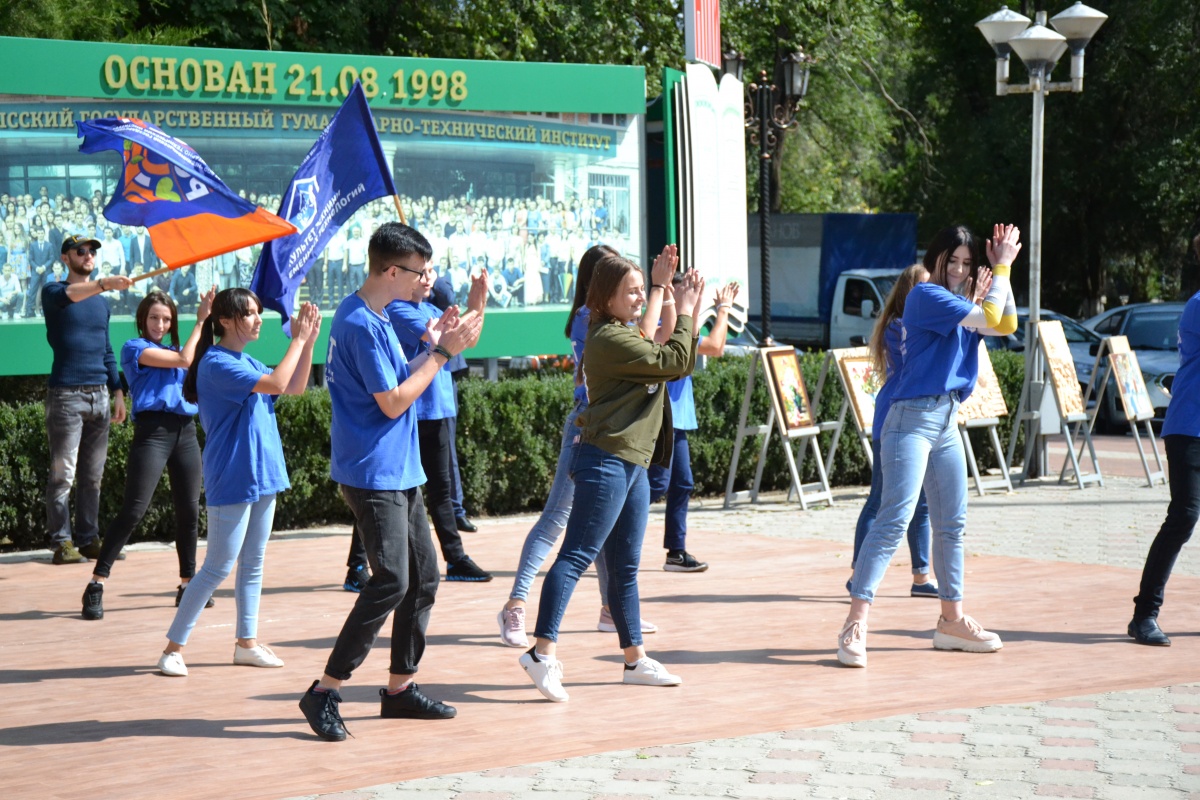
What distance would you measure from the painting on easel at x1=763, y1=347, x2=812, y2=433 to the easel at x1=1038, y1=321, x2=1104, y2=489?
279 cm

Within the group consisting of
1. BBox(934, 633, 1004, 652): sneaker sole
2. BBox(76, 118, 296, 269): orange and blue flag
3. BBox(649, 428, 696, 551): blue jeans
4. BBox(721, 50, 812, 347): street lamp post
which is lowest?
BBox(934, 633, 1004, 652): sneaker sole

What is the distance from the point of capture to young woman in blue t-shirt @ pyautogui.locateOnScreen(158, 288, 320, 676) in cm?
666

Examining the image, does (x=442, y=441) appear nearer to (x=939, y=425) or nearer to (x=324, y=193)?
(x=324, y=193)

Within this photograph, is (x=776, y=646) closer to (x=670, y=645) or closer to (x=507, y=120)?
(x=670, y=645)

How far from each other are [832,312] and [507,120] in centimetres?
1437

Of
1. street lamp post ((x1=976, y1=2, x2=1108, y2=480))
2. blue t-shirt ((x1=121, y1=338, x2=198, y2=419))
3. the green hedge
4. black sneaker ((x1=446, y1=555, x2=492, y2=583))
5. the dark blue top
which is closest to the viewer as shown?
blue t-shirt ((x1=121, y1=338, x2=198, y2=419))

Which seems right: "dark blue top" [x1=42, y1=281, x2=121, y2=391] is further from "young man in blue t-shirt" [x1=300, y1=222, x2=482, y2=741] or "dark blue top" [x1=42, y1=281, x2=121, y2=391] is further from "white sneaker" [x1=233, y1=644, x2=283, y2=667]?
"young man in blue t-shirt" [x1=300, y1=222, x2=482, y2=741]

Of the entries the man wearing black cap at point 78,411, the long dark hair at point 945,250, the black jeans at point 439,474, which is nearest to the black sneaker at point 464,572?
the black jeans at point 439,474

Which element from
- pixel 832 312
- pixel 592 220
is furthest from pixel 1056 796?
pixel 832 312

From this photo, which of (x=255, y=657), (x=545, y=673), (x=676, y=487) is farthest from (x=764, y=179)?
(x=545, y=673)

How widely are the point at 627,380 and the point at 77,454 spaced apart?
5.24 m

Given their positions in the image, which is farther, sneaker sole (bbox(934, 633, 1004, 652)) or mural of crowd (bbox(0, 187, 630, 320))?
mural of crowd (bbox(0, 187, 630, 320))

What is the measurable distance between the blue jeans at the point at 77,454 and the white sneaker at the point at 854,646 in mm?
5281

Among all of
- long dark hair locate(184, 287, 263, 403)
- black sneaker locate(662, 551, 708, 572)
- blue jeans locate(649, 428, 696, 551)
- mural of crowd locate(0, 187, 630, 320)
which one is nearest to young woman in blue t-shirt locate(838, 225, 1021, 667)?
blue jeans locate(649, 428, 696, 551)
